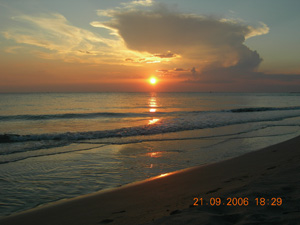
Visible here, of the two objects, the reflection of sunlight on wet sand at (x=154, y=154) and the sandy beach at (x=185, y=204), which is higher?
the sandy beach at (x=185, y=204)

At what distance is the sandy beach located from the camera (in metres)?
3.40

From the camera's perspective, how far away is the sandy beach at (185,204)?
3.40m

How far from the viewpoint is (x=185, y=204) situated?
14.3 feet

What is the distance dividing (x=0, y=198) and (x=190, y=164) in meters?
6.12
